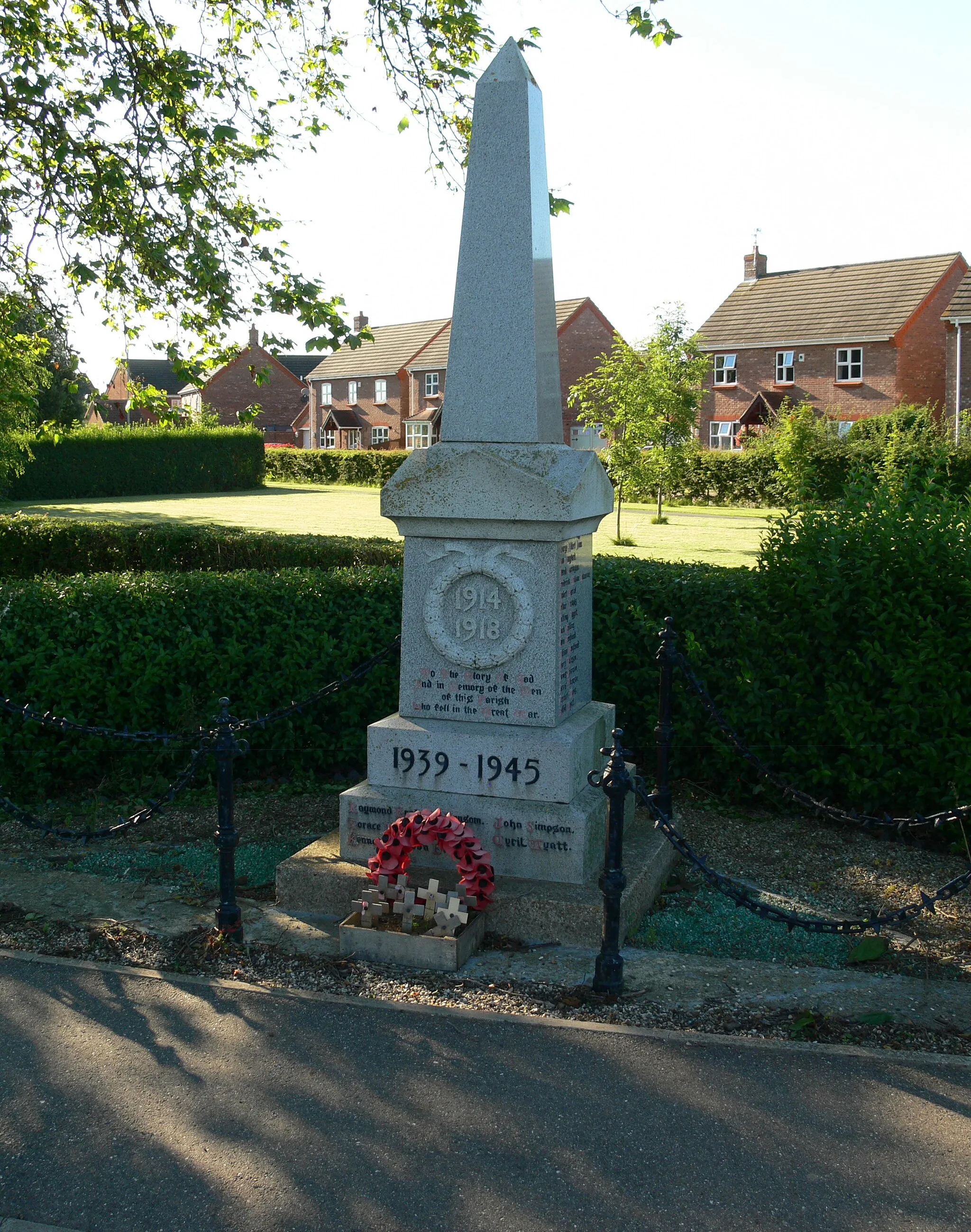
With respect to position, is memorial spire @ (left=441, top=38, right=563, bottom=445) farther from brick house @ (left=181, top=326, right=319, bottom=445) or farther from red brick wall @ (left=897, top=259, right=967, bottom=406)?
brick house @ (left=181, top=326, right=319, bottom=445)

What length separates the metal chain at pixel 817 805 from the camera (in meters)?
4.96

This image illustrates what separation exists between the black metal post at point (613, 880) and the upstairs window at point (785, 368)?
45.6 m

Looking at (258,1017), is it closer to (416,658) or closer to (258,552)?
(416,658)

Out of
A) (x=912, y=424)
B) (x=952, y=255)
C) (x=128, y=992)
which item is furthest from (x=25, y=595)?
(x=952, y=255)

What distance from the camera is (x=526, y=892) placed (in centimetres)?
512

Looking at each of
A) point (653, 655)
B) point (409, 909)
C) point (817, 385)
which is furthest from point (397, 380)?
point (409, 909)

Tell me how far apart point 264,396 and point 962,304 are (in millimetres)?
52369

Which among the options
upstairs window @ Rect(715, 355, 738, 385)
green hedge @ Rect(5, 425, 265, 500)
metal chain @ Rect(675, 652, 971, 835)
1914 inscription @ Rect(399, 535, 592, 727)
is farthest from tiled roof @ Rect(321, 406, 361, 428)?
1914 inscription @ Rect(399, 535, 592, 727)

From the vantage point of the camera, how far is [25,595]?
295 inches

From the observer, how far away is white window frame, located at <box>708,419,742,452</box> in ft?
161

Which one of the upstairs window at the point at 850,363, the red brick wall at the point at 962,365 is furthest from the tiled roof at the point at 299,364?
the red brick wall at the point at 962,365

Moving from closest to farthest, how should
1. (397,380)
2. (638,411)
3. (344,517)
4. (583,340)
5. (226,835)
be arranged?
(226,835) < (638,411) < (344,517) < (583,340) < (397,380)

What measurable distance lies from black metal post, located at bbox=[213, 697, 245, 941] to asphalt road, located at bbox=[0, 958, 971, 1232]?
22.9 inches

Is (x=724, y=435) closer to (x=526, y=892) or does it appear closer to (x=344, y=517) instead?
(x=344, y=517)
